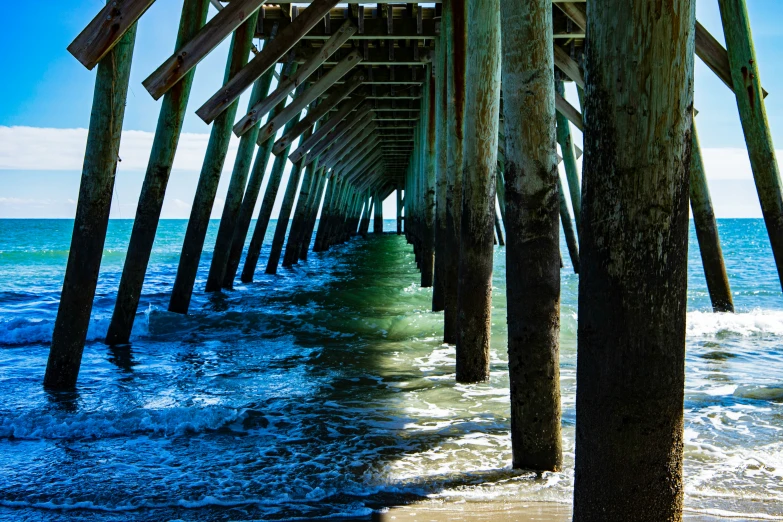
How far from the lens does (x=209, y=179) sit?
6953mm

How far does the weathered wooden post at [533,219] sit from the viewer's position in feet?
8.69

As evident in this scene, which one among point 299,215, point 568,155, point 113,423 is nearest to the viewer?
point 113,423

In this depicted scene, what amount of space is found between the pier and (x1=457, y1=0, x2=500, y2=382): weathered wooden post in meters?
0.01

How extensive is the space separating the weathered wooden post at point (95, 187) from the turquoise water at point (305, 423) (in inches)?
21.6

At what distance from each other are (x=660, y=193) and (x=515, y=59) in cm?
136

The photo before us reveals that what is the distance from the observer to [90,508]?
2502 mm

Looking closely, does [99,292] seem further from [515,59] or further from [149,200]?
[515,59]

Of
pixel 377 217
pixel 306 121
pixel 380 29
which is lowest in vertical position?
pixel 377 217

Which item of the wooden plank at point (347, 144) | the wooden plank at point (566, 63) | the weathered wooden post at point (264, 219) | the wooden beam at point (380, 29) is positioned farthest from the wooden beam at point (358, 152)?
the wooden plank at point (566, 63)

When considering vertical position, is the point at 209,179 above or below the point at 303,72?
below

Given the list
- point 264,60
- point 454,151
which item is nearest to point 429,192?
point 264,60

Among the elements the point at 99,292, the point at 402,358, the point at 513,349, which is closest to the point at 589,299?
the point at 513,349

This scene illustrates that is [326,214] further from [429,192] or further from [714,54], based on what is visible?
[714,54]

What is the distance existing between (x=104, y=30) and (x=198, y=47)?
1.22 metres
